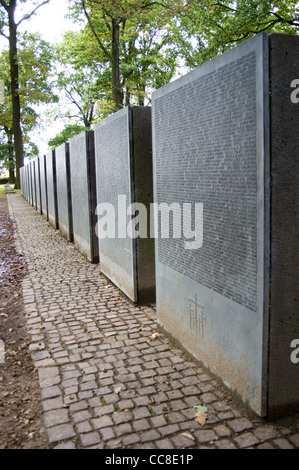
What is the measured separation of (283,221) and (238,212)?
1.23ft

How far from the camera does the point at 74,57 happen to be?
31.0 meters

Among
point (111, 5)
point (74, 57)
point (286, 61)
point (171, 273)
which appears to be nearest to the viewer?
point (286, 61)

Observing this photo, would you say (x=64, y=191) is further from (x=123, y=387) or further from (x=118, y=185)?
(x=123, y=387)

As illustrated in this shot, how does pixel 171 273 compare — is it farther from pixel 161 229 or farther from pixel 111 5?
pixel 111 5

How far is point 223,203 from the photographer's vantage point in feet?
11.0

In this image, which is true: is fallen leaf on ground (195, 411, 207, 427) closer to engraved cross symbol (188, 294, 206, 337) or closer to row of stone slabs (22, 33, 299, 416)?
row of stone slabs (22, 33, 299, 416)

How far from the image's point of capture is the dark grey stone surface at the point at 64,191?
1029 centimetres

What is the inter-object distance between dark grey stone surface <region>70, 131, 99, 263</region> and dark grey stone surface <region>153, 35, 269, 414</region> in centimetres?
366

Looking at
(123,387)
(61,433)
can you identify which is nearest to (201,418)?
(123,387)

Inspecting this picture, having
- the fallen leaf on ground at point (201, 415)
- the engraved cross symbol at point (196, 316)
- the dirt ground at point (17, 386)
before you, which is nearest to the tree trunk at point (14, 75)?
the dirt ground at point (17, 386)

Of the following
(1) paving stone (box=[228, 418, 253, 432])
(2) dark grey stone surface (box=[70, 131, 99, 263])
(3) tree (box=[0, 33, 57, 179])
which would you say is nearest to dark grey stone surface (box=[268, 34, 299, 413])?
(1) paving stone (box=[228, 418, 253, 432])

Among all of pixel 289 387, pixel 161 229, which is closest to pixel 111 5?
pixel 161 229

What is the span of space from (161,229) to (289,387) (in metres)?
2.11

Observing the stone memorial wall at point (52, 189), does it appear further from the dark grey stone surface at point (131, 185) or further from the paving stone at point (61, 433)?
the paving stone at point (61, 433)
